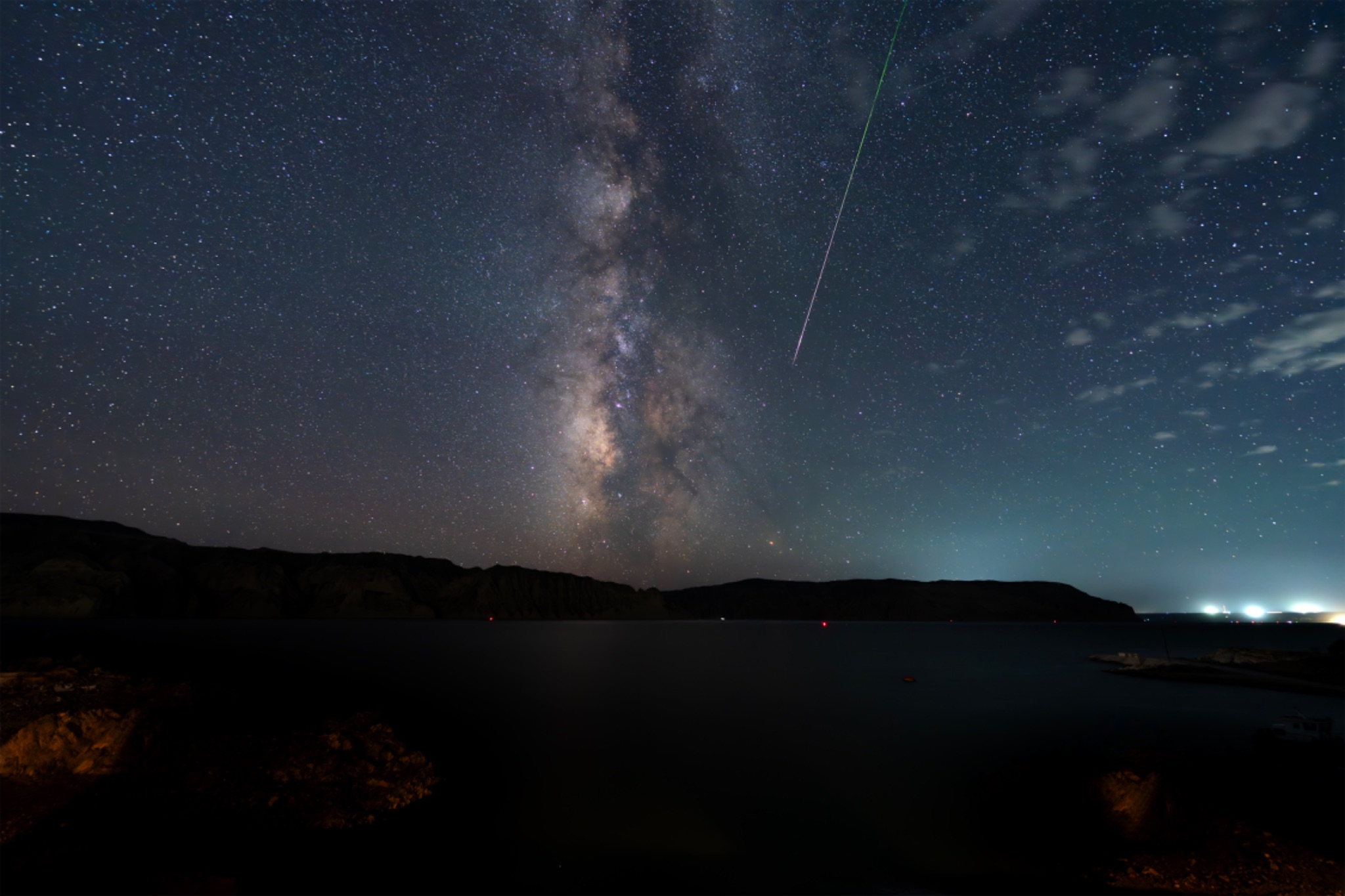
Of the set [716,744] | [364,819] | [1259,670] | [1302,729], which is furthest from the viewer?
[1259,670]

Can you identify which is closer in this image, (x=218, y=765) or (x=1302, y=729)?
(x=218, y=765)

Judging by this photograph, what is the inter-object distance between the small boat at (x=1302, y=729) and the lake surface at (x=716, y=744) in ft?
4.42

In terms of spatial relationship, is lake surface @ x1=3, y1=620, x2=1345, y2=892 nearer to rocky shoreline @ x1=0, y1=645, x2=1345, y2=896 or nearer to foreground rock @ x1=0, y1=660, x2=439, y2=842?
rocky shoreline @ x1=0, y1=645, x2=1345, y2=896

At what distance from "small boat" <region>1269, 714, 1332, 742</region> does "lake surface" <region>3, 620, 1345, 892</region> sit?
1346 mm

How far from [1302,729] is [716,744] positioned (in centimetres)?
2343

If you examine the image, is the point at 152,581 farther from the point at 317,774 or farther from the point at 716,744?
the point at 317,774

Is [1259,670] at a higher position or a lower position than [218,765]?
higher

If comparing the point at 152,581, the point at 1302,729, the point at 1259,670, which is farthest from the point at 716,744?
the point at 152,581

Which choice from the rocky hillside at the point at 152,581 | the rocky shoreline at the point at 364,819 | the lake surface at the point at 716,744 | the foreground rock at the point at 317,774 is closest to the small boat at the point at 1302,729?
the lake surface at the point at 716,744

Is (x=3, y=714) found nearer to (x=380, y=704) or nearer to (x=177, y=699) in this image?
(x=177, y=699)

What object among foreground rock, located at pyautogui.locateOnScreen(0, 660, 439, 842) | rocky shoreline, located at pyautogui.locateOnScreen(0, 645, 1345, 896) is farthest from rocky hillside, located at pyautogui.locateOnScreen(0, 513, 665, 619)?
foreground rock, located at pyautogui.locateOnScreen(0, 660, 439, 842)

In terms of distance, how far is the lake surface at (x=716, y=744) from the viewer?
13.6 meters

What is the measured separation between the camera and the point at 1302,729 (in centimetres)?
2394

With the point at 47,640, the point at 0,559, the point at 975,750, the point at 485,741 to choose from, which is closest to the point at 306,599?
the point at 0,559
